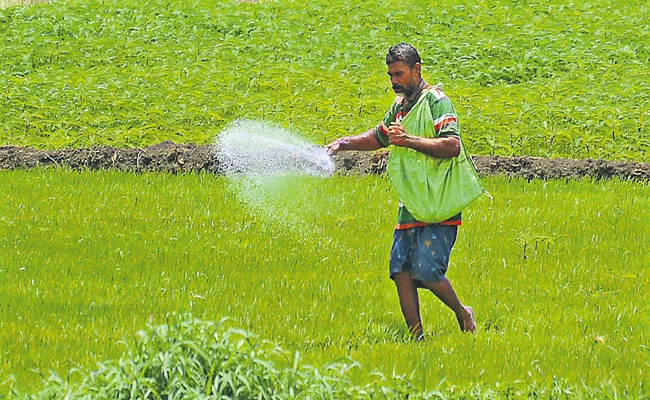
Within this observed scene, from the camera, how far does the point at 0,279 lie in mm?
7094

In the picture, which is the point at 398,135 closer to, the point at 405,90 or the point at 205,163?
the point at 405,90

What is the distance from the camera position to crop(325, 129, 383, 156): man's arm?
21.0 feet

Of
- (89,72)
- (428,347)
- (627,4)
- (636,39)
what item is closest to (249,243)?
(428,347)

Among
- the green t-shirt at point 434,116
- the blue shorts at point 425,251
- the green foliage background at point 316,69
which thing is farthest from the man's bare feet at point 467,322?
the green foliage background at point 316,69

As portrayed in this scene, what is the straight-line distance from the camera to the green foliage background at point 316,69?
14.0 m

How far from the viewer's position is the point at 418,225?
605cm

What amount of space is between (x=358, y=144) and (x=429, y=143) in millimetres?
738

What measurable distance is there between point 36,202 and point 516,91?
9.13m

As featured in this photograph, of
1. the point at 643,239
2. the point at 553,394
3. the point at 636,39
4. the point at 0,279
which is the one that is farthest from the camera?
the point at 636,39

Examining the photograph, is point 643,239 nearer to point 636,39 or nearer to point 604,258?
point 604,258

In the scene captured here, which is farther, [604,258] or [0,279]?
[604,258]

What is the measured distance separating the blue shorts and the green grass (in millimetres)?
403

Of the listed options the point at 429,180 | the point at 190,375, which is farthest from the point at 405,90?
the point at 190,375

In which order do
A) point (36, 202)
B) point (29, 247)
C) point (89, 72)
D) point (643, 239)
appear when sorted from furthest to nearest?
point (89, 72), point (36, 202), point (643, 239), point (29, 247)
